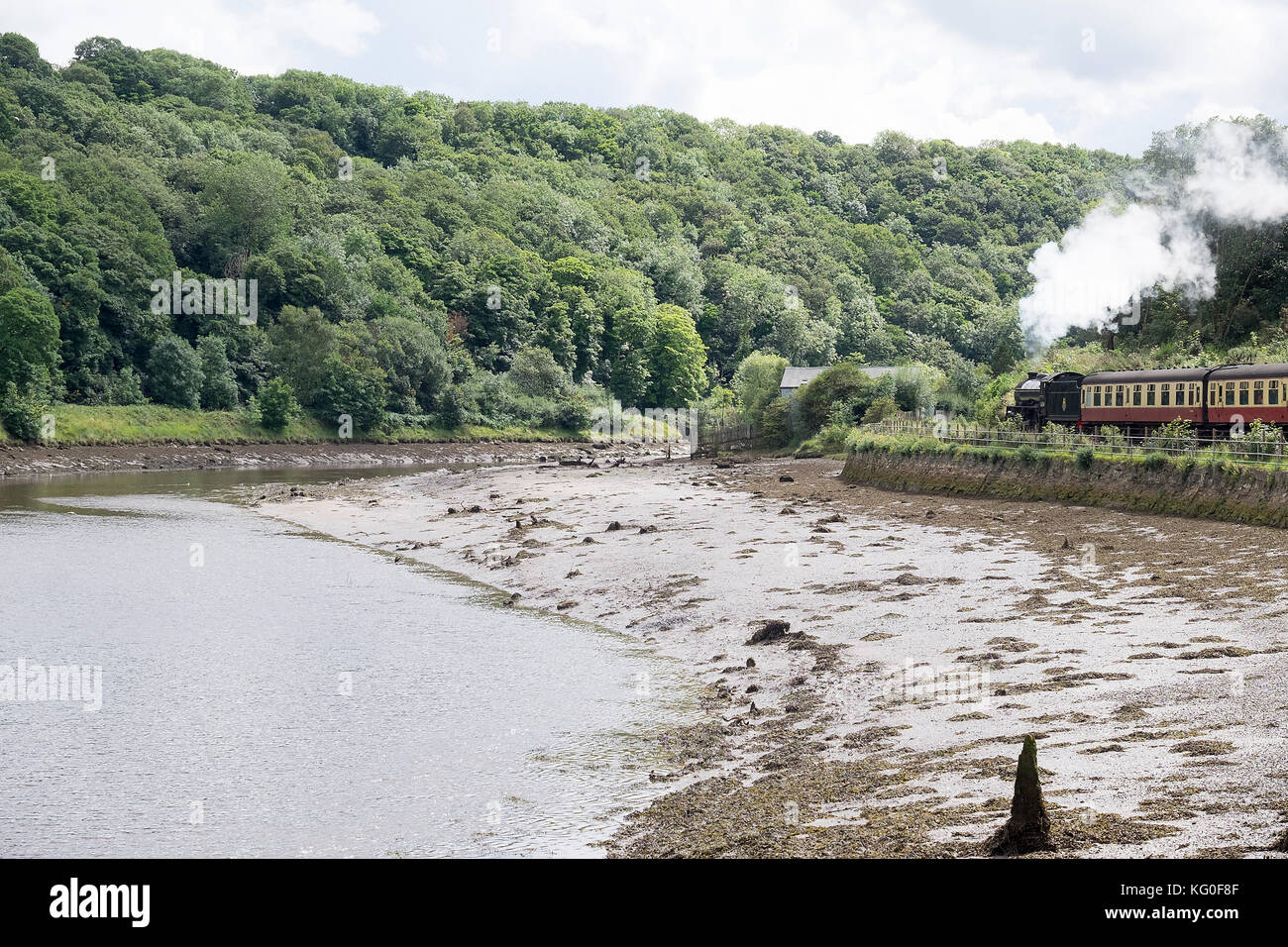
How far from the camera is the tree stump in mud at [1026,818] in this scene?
12.2 meters

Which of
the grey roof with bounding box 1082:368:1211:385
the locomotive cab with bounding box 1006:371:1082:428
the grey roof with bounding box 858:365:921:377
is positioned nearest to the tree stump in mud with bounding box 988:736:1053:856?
the grey roof with bounding box 1082:368:1211:385

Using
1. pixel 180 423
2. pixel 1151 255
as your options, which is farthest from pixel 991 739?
pixel 180 423

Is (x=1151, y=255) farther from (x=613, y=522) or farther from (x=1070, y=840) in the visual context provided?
(x=1070, y=840)

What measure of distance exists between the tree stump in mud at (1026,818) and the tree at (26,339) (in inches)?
3668

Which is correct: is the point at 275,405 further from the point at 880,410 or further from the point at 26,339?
the point at 880,410

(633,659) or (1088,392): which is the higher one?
(1088,392)

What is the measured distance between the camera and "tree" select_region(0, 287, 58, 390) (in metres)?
91.0

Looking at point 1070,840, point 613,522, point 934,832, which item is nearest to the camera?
point 1070,840

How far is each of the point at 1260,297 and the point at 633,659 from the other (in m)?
55.2

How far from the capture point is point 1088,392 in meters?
57.5

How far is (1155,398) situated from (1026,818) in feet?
144

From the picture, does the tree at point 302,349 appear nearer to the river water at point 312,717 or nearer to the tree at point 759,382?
the tree at point 759,382

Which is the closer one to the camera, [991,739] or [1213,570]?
[991,739]

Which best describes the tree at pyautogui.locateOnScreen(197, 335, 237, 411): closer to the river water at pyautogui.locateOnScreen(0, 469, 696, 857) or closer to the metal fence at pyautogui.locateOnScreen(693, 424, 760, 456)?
Result: the metal fence at pyautogui.locateOnScreen(693, 424, 760, 456)
